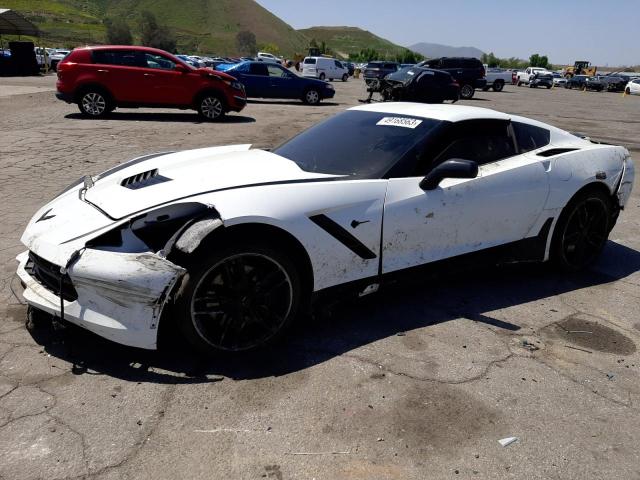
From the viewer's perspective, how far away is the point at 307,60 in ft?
122

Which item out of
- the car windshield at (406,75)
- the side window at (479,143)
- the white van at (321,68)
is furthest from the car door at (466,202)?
the white van at (321,68)

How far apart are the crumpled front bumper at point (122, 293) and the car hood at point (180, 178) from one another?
0.36 m

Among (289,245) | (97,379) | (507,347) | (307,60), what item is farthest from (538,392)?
(307,60)

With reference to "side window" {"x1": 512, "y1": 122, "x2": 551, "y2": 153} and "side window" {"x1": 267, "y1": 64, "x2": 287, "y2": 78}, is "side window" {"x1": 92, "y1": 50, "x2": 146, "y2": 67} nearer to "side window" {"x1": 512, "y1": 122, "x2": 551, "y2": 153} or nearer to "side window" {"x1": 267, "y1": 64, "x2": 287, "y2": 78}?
"side window" {"x1": 267, "y1": 64, "x2": 287, "y2": 78}

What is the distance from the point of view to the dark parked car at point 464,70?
26.7 meters

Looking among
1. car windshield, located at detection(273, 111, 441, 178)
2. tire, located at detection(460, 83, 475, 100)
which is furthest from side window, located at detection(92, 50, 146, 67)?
tire, located at detection(460, 83, 475, 100)

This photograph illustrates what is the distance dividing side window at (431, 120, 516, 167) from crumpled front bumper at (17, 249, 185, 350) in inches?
77.8

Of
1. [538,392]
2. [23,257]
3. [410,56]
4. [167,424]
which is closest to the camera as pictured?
[167,424]

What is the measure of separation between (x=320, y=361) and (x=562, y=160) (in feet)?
8.49

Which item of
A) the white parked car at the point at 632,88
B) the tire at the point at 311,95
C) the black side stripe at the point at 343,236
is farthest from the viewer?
the white parked car at the point at 632,88

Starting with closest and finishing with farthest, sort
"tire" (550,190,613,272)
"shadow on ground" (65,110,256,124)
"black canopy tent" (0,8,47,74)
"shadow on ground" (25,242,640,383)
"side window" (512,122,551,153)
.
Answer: "shadow on ground" (25,242,640,383) < "side window" (512,122,551,153) < "tire" (550,190,613,272) < "shadow on ground" (65,110,256,124) < "black canopy tent" (0,8,47,74)

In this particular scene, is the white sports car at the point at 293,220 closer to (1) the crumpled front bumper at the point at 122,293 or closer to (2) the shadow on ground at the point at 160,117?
(1) the crumpled front bumper at the point at 122,293

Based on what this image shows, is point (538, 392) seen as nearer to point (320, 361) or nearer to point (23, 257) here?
point (320, 361)

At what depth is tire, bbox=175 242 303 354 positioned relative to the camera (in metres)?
2.74
